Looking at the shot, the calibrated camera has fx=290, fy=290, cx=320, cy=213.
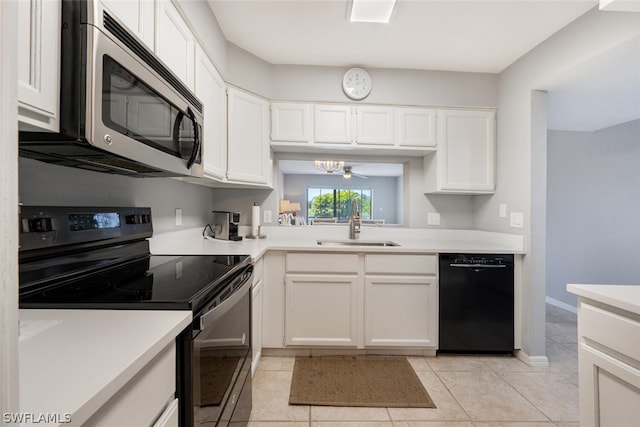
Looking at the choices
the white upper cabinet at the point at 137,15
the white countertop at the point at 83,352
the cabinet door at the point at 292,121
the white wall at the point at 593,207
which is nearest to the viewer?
the white countertop at the point at 83,352

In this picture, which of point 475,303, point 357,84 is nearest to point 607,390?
point 475,303

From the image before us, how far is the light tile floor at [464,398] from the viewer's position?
1.57 m

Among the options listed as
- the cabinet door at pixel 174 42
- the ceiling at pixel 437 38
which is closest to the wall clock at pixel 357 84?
the ceiling at pixel 437 38

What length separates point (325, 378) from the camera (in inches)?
76.6

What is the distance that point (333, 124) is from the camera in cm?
257

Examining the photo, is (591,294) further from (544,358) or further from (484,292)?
(544,358)

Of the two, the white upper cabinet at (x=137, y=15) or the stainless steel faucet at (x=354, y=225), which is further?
the stainless steel faucet at (x=354, y=225)

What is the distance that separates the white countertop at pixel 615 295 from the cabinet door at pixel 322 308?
137cm

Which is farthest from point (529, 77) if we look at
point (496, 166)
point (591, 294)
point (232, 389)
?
point (232, 389)

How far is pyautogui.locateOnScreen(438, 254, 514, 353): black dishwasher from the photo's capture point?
223 centimetres

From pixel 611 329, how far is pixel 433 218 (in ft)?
6.30

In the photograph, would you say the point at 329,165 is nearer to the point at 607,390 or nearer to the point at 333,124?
the point at 333,124

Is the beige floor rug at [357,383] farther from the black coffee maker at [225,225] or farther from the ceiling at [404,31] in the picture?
the ceiling at [404,31]

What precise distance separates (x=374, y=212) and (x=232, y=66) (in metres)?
3.18
